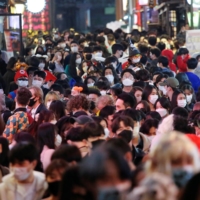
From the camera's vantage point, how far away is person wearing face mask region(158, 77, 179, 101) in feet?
45.4

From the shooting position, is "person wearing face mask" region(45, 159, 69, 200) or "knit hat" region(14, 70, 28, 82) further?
"knit hat" region(14, 70, 28, 82)

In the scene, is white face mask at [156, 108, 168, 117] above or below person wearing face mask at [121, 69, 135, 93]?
below

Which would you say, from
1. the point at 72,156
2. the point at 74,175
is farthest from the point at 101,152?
the point at 72,156

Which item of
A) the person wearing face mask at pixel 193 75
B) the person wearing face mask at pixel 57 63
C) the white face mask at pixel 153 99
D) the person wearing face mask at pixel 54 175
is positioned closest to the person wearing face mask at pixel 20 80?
the white face mask at pixel 153 99

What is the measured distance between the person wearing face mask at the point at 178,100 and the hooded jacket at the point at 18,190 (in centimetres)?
619

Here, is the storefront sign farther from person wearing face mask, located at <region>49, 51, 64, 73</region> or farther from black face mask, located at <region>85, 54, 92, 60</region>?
person wearing face mask, located at <region>49, 51, 64, 73</region>

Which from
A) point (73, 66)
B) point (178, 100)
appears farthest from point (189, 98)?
point (73, 66)

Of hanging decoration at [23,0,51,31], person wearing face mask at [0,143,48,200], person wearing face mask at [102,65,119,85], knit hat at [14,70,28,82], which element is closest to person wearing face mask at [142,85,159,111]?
person wearing face mask at [102,65,119,85]

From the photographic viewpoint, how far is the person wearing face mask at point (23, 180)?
271 inches

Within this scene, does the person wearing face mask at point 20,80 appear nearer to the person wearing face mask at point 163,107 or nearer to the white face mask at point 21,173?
the person wearing face mask at point 163,107

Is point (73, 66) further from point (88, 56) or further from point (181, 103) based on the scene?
point (181, 103)

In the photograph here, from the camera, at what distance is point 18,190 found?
6.91 metres

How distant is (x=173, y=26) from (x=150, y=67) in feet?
57.7

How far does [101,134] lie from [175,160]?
2.84 meters
